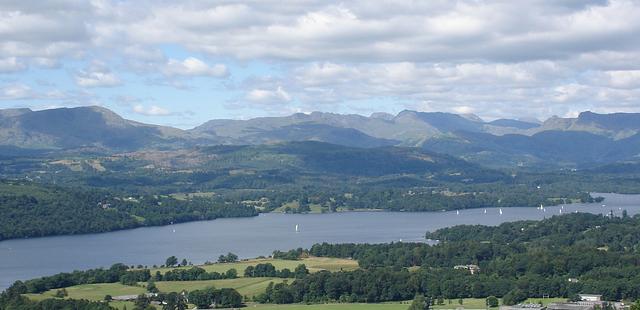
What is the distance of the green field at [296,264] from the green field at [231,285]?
186 inches

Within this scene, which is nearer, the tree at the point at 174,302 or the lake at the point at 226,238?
the tree at the point at 174,302

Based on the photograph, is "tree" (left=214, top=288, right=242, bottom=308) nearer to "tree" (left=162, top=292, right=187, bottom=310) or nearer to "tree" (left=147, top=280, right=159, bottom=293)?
"tree" (left=162, top=292, right=187, bottom=310)

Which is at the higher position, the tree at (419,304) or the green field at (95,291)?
the tree at (419,304)

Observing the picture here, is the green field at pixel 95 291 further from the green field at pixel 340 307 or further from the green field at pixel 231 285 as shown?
the green field at pixel 340 307

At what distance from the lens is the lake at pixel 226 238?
9512 centimetres

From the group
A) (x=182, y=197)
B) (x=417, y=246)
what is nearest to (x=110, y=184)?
(x=182, y=197)

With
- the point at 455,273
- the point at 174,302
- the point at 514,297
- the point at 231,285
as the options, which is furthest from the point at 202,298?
the point at 514,297

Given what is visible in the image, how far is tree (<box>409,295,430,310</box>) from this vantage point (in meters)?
60.8

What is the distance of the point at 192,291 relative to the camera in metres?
67.8

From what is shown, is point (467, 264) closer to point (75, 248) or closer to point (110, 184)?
point (75, 248)

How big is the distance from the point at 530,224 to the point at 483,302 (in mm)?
48144

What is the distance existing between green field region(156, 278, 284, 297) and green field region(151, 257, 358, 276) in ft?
15.5

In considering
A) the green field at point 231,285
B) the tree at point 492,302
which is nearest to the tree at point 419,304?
the tree at point 492,302

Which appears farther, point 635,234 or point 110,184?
point 110,184
